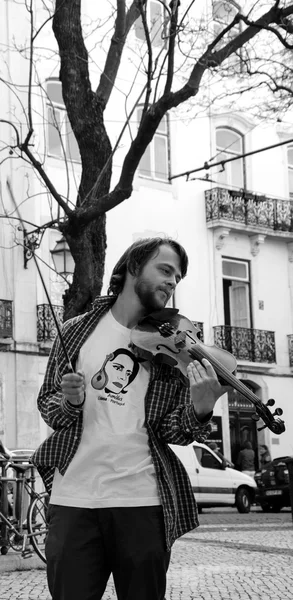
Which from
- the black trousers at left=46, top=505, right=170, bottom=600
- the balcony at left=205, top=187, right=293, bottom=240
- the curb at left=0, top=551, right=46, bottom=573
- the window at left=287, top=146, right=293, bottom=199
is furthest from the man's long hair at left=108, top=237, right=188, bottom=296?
the window at left=287, top=146, right=293, bottom=199

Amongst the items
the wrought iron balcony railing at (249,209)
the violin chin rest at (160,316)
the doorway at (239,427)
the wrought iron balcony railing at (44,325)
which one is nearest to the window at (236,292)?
the wrought iron balcony railing at (249,209)

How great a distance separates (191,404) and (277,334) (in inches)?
1244

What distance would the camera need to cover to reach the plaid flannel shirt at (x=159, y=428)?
3.54 m

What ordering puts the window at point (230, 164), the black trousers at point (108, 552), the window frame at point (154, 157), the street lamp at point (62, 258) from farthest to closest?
the window at point (230, 164) → the window frame at point (154, 157) → the street lamp at point (62, 258) → the black trousers at point (108, 552)

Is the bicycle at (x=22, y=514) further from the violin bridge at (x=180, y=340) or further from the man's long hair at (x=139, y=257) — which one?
the violin bridge at (x=180, y=340)

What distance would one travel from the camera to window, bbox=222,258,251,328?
33.7 metres

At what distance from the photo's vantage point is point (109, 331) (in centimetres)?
386

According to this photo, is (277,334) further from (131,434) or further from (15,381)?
(131,434)

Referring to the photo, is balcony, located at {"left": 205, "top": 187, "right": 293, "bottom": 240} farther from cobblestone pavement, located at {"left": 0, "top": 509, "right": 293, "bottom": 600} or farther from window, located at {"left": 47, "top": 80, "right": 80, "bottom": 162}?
cobblestone pavement, located at {"left": 0, "top": 509, "right": 293, "bottom": 600}

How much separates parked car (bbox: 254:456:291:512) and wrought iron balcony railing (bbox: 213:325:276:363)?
7257 mm

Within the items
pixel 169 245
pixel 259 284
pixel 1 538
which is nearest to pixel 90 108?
pixel 1 538

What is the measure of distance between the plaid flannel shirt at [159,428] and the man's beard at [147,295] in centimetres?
21

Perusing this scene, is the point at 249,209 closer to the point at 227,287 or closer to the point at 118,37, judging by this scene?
the point at 227,287

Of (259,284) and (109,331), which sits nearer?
(109,331)
